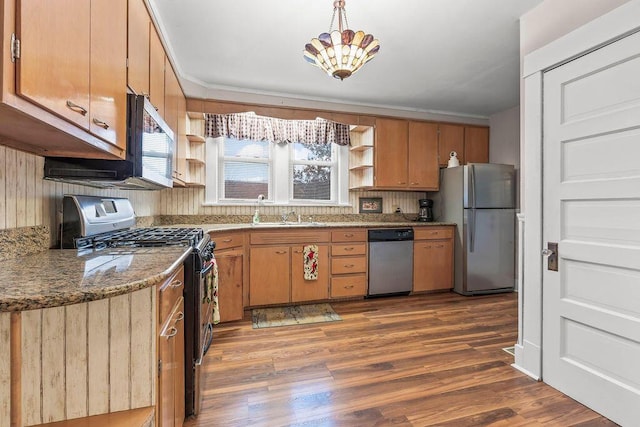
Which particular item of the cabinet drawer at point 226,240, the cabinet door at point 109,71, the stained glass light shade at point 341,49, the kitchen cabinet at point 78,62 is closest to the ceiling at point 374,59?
the stained glass light shade at point 341,49

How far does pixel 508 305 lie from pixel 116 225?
379cm

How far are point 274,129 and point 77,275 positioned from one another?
3.10m

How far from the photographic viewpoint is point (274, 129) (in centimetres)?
382

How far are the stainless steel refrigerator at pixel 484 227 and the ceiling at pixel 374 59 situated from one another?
3.16 ft

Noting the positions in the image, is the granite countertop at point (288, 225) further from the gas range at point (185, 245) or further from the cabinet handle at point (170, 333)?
the cabinet handle at point (170, 333)

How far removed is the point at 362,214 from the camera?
14.0ft

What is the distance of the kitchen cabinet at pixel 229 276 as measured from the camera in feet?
9.41

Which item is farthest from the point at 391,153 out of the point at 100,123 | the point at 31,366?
the point at 31,366

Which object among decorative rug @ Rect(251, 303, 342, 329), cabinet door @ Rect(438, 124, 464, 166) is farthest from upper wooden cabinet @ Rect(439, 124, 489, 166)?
decorative rug @ Rect(251, 303, 342, 329)

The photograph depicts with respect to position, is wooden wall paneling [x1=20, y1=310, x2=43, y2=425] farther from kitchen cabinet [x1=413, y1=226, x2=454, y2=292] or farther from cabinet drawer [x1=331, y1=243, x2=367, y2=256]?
kitchen cabinet [x1=413, y1=226, x2=454, y2=292]

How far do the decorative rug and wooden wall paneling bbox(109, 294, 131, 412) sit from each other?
74.8 inches

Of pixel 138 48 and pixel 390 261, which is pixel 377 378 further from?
pixel 138 48

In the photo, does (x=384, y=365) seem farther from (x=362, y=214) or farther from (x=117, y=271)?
(x=362, y=214)

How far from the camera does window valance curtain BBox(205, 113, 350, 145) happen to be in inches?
141
